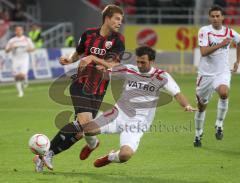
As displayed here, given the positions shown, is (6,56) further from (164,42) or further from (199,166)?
(199,166)

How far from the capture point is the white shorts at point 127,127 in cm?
995

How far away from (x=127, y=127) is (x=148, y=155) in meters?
2.30

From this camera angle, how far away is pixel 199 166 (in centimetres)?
1105

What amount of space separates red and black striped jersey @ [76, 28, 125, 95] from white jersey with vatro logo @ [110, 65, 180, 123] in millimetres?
334

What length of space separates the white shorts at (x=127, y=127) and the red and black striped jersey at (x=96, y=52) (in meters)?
0.59

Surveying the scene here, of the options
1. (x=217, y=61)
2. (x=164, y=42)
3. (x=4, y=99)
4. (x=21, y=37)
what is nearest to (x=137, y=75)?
(x=217, y=61)

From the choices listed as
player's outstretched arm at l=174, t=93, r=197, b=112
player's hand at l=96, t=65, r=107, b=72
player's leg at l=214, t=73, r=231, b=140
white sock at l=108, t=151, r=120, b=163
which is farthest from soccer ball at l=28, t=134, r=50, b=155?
player's leg at l=214, t=73, r=231, b=140

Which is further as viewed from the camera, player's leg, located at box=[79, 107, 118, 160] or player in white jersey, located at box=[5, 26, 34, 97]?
player in white jersey, located at box=[5, 26, 34, 97]

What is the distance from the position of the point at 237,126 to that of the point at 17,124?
501cm

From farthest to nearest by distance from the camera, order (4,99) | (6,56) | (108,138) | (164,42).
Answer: (164,42)
(6,56)
(4,99)
(108,138)

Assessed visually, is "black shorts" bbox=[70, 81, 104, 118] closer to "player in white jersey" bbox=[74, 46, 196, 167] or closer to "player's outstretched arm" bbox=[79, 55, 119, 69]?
"player in white jersey" bbox=[74, 46, 196, 167]

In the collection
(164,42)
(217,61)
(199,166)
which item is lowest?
(164,42)

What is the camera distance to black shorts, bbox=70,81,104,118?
10336 mm

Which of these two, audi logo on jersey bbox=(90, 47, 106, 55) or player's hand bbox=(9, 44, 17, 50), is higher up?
audi logo on jersey bbox=(90, 47, 106, 55)
